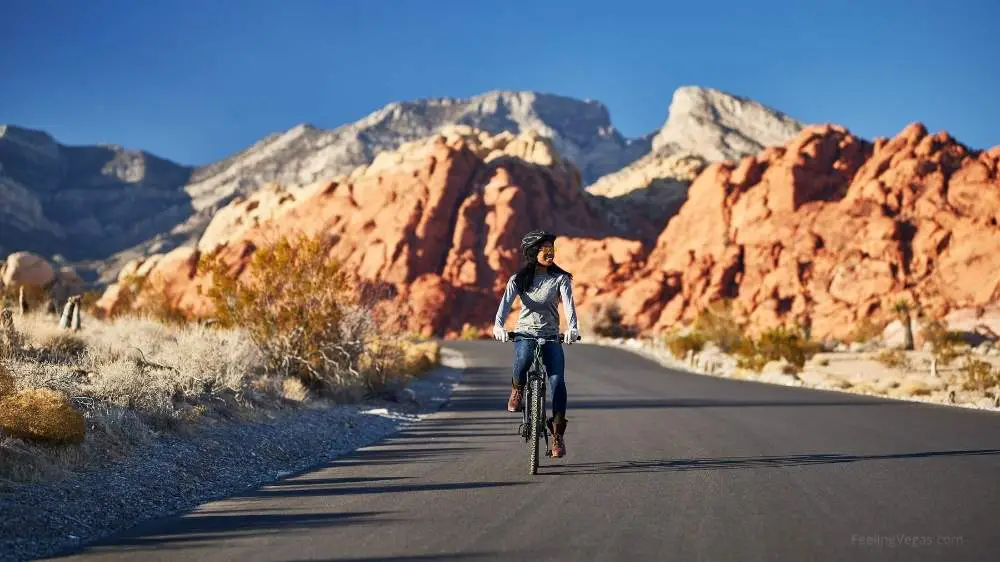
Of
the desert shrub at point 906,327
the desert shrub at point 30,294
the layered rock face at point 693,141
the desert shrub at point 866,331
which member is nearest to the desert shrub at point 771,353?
the desert shrub at point 906,327

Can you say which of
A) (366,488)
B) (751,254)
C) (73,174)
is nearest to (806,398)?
(366,488)

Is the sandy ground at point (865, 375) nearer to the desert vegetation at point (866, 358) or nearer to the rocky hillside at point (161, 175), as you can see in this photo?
the desert vegetation at point (866, 358)

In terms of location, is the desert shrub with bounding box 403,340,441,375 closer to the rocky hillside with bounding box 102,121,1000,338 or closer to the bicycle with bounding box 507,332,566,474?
the bicycle with bounding box 507,332,566,474

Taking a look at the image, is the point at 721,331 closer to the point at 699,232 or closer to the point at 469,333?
the point at 469,333

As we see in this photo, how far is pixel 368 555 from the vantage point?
16.9 feet

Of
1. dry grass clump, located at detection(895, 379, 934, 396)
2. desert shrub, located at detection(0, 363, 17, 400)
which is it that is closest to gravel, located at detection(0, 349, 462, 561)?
desert shrub, located at detection(0, 363, 17, 400)

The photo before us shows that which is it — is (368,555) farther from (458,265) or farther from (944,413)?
(458,265)

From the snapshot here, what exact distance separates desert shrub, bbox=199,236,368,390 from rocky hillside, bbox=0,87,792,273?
4012 inches

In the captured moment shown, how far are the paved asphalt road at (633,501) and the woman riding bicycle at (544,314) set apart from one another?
767 mm

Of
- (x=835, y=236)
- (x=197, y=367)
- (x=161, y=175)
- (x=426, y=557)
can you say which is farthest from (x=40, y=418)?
(x=161, y=175)

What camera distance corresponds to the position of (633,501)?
22.5 ft

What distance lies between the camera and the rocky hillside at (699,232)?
6247cm

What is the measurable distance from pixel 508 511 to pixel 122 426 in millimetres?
4534

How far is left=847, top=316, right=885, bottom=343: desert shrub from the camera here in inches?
2164
